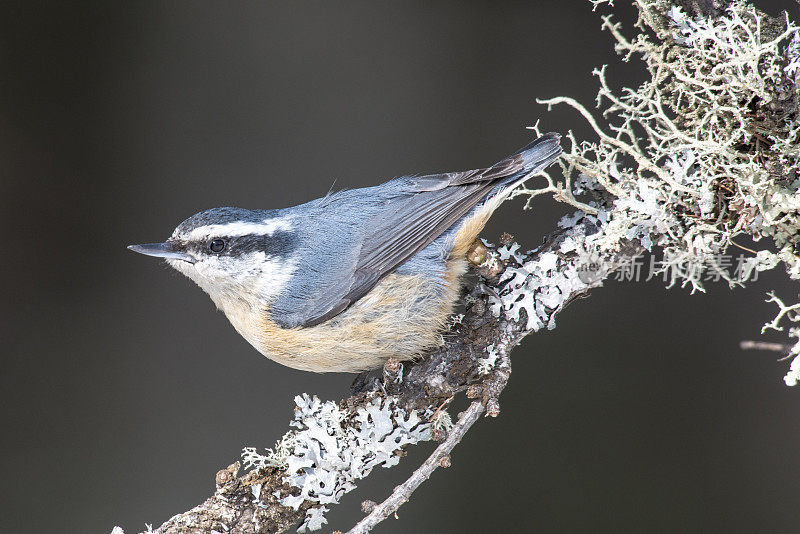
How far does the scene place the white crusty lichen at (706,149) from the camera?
1251 millimetres

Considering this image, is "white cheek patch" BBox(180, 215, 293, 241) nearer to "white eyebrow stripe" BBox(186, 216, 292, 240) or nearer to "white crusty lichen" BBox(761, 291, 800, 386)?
"white eyebrow stripe" BBox(186, 216, 292, 240)

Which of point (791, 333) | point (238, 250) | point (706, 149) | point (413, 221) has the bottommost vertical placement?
point (791, 333)

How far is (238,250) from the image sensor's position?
5.40 ft

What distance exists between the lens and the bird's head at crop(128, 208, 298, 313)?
1628mm

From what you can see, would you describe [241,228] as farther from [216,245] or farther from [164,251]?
[164,251]

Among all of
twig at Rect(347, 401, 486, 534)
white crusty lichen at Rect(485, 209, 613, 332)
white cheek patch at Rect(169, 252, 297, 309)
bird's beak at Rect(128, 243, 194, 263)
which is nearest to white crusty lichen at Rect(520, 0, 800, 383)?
white crusty lichen at Rect(485, 209, 613, 332)

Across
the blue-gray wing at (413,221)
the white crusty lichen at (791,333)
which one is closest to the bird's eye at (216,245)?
the blue-gray wing at (413,221)

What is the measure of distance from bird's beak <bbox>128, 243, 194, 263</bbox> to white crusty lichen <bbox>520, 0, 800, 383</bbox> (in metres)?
0.75

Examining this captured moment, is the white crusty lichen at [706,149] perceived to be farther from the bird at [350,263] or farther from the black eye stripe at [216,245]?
the black eye stripe at [216,245]

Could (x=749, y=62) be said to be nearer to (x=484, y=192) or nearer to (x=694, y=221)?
(x=694, y=221)

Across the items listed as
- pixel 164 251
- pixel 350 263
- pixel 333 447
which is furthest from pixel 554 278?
pixel 164 251

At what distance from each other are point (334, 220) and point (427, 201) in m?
0.23

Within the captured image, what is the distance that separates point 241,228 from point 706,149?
1.00 m

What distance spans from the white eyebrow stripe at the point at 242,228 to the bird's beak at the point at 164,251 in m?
0.05
